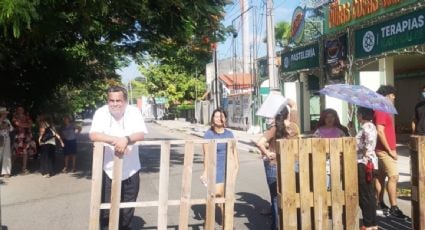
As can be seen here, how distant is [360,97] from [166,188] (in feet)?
8.40

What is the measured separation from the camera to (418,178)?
16.7 ft

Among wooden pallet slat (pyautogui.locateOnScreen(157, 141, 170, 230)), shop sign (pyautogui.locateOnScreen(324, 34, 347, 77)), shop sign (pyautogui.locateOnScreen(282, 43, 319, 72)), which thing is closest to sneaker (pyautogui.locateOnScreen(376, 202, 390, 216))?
wooden pallet slat (pyautogui.locateOnScreen(157, 141, 170, 230))

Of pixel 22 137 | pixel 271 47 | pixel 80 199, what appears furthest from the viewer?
pixel 271 47

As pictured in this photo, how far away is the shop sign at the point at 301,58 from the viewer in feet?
70.6

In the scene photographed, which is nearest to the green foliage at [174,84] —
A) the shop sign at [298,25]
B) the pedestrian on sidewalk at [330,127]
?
the shop sign at [298,25]

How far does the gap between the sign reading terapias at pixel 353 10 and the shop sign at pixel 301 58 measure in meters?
1.31

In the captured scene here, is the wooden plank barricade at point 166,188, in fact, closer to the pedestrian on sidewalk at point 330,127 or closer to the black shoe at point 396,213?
the pedestrian on sidewalk at point 330,127

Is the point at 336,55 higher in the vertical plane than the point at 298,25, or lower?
lower

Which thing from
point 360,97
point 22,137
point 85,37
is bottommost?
point 22,137

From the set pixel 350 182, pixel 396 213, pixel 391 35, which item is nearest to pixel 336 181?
pixel 350 182

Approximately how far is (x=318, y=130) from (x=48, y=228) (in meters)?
3.80

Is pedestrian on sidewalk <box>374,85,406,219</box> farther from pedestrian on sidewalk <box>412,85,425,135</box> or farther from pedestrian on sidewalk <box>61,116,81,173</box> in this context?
pedestrian on sidewalk <box>61,116,81,173</box>

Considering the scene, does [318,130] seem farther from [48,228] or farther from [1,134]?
[1,134]

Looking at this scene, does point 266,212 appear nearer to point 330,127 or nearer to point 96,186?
point 330,127
